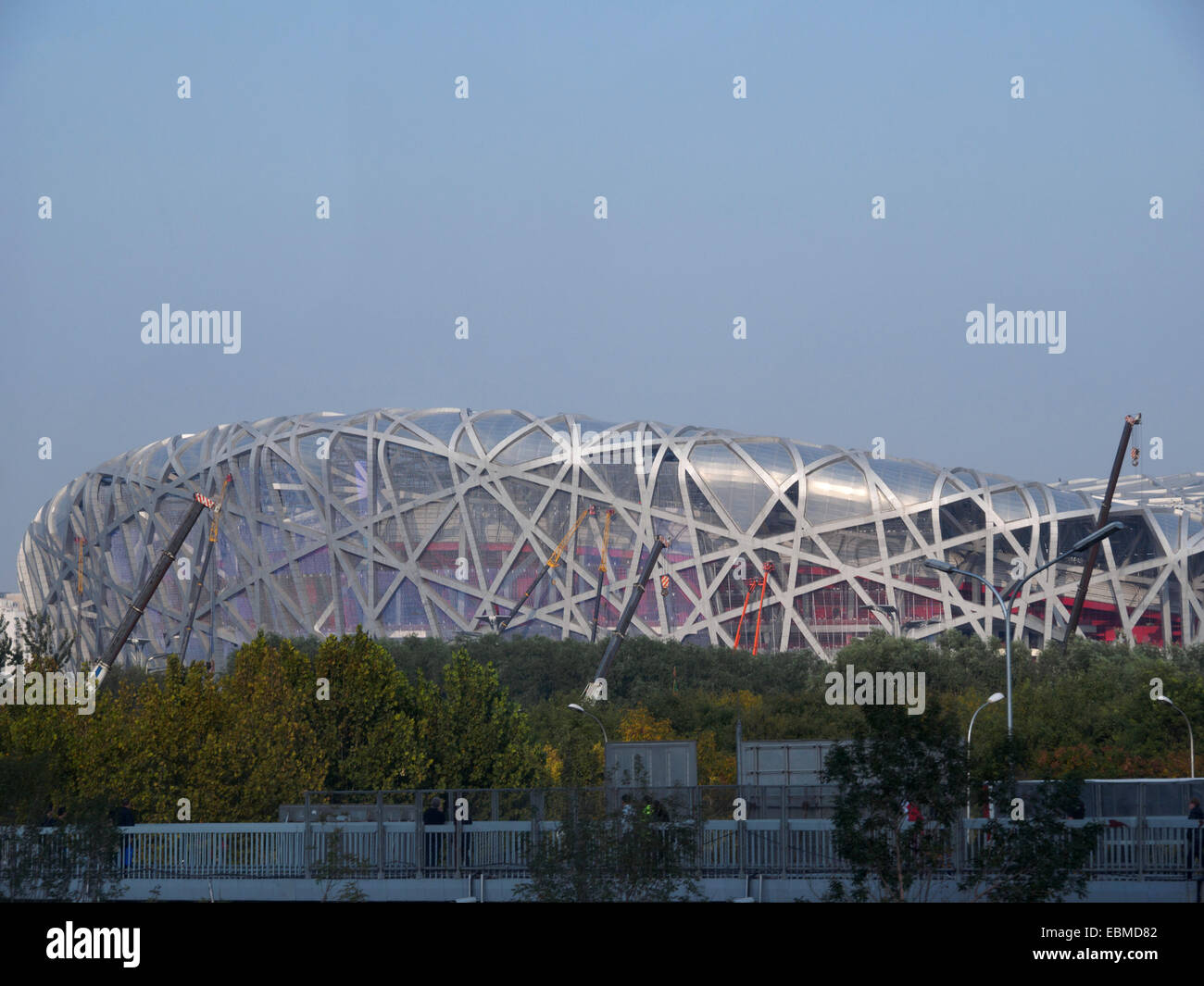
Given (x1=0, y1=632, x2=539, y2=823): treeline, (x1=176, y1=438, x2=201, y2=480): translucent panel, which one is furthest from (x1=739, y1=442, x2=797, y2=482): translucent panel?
(x1=0, y1=632, x2=539, y2=823): treeline

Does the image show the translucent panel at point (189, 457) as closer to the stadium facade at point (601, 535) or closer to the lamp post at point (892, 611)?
the stadium facade at point (601, 535)

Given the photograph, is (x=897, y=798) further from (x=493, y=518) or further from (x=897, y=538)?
(x=493, y=518)

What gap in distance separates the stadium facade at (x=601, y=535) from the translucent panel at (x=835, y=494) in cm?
12

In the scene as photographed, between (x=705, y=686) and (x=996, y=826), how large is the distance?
48.5 meters

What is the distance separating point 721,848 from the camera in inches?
821

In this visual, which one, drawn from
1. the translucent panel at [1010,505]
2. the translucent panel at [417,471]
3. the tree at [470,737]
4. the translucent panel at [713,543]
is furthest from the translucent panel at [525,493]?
the tree at [470,737]

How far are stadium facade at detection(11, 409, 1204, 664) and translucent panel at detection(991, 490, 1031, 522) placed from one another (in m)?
0.12

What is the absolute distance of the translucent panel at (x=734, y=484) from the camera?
8181 cm

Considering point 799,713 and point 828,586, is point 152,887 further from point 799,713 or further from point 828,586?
point 828,586

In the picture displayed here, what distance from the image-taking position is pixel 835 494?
266 feet

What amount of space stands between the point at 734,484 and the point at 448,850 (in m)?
62.1

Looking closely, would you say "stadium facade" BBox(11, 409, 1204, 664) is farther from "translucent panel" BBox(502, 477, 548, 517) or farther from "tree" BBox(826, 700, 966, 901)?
"tree" BBox(826, 700, 966, 901)

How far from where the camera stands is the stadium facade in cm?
7706
